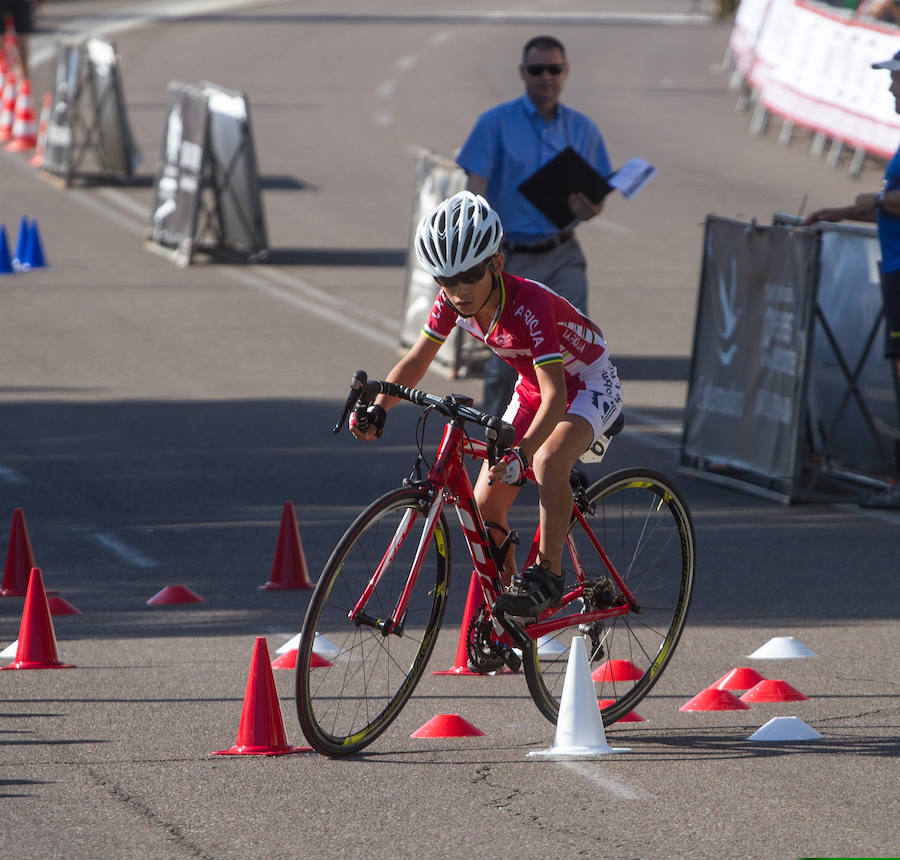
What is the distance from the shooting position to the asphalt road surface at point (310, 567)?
538 centimetres

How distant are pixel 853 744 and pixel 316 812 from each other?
1.87 metres

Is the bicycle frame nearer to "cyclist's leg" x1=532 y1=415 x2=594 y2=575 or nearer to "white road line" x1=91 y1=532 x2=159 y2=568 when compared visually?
"cyclist's leg" x1=532 y1=415 x2=594 y2=575

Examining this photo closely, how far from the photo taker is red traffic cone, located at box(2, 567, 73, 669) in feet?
23.0

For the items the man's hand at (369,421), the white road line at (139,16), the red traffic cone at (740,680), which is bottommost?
the white road line at (139,16)

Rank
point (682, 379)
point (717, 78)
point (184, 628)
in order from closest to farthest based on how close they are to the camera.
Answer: point (184, 628) < point (682, 379) < point (717, 78)

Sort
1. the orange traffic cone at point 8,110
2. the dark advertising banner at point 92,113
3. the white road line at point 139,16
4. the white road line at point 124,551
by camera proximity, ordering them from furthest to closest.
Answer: the white road line at point 139,16 → the orange traffic cone at point 8,110 → the dark advertising banner at point 92,113 → the white road line at point 124,551

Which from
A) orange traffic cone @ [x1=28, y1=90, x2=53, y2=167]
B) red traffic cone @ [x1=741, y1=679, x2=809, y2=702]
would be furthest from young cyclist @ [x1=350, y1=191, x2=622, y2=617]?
orange traffic cone @ [x1=28, y1=90, x2=53, y2=167]

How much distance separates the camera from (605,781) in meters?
5.71

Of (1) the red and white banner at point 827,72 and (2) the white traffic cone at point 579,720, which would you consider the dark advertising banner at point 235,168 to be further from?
(2) the white traffic cone at point 579,720

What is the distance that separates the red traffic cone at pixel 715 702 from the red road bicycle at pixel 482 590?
0.16m

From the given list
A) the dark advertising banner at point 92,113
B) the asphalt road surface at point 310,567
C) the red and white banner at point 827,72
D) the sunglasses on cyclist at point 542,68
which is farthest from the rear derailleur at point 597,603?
the dark advertising banner at point 92,113

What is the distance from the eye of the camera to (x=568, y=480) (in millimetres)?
6082

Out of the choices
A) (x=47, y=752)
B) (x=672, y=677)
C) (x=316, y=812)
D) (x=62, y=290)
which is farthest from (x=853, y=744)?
(x=62, y=290)

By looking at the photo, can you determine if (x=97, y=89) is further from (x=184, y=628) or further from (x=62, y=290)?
(x=184, y=628)
